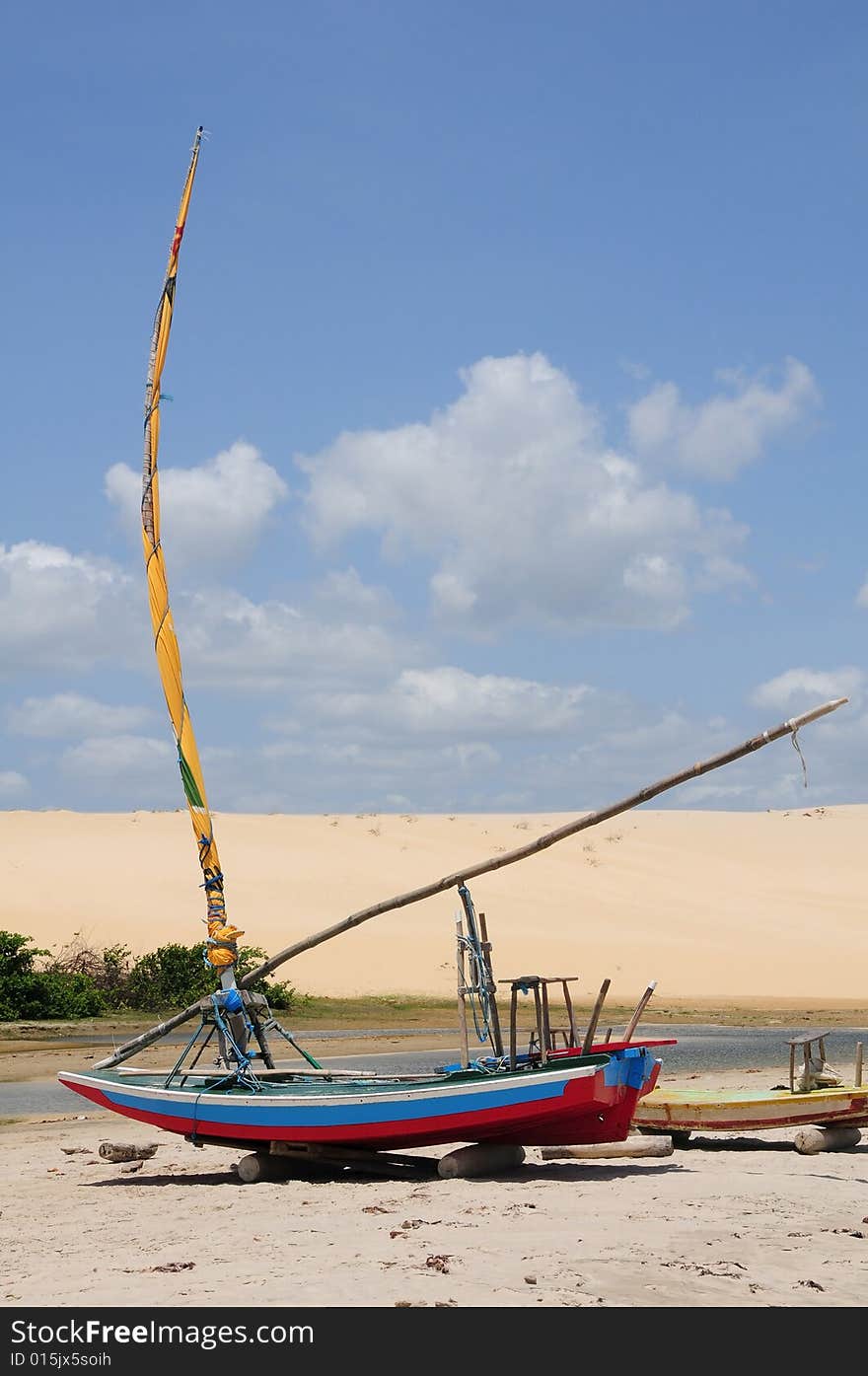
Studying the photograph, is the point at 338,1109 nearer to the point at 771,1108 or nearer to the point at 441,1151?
the point at 441,1151

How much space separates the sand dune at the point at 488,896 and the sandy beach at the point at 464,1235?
2191 cm

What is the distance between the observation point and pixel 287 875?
49.0 meters

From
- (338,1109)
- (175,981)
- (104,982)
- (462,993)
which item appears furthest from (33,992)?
(462,993)

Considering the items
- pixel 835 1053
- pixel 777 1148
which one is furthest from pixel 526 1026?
pixel 777 1148

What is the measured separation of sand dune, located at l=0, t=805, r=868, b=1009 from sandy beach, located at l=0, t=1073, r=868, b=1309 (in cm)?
2191

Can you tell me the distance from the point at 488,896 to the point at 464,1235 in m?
37.6

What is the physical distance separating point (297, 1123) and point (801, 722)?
5998 millimetres

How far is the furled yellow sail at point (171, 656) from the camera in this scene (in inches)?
643

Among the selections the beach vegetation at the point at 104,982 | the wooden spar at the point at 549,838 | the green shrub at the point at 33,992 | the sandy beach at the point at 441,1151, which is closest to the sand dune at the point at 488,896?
the sandy beach at the point at 441,1151

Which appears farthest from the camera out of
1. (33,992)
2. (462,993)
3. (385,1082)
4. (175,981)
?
(175,981)

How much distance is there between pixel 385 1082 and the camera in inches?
583

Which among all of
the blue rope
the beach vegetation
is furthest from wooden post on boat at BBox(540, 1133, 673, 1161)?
the beach vegetation

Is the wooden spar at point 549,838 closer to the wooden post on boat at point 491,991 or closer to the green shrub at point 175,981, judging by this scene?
the wooden post on boat at point 491,991
